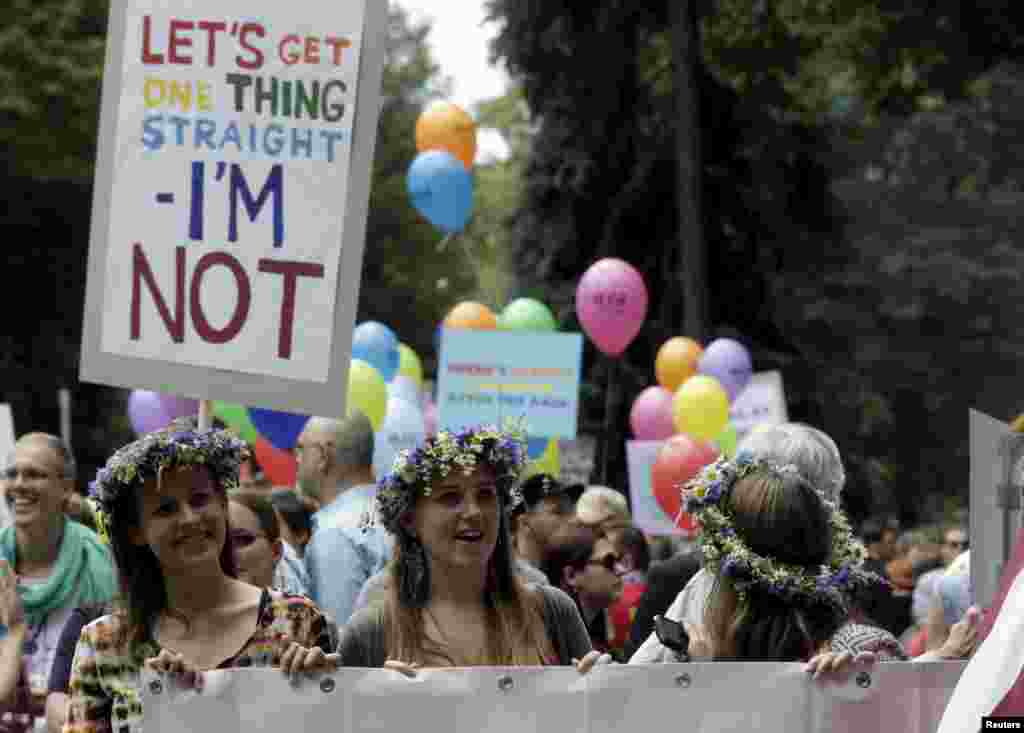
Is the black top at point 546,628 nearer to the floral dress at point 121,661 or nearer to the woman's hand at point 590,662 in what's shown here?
the floral dress at point 121,661

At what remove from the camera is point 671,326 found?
23.6m

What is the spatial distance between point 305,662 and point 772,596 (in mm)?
968

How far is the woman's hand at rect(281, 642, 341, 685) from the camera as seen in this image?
4090 mm

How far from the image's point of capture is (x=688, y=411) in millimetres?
14633

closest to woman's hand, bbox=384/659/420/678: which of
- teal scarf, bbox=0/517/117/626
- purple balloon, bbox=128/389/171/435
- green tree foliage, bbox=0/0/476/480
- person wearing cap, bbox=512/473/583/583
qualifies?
teal scarf, bbox=0/517/117/626

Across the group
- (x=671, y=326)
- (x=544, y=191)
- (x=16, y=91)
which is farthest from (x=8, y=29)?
(x=671, y=326)

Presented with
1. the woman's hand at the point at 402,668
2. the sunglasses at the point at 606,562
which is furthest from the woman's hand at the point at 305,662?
the sunglasses at the point at 606,562

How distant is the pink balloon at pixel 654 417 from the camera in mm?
16250

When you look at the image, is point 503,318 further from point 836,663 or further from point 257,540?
point 836,663

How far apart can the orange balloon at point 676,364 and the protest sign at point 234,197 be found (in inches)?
453

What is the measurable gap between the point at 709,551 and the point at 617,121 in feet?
63.6

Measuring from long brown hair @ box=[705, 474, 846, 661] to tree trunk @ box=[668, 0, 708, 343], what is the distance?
16.8 metres

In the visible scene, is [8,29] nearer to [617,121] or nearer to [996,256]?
[617,121]

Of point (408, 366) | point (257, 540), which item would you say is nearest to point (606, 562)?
point (257, 540)
